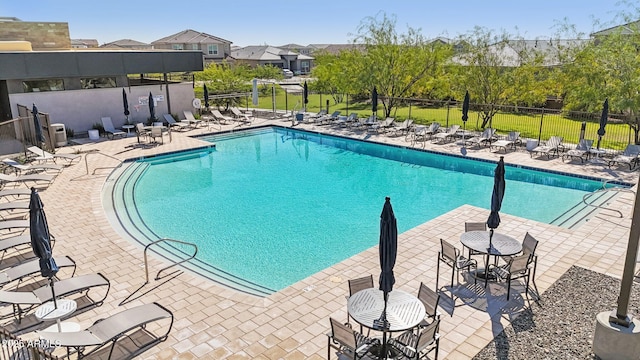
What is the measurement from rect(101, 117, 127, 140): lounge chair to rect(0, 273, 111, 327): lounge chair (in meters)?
14.8

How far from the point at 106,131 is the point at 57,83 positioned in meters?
3.26

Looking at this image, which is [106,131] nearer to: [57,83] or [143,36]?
[57,83]

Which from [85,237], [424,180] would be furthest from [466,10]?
[85,237]

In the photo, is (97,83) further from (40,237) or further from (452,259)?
(452,259)

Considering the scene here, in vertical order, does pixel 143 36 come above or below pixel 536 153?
above

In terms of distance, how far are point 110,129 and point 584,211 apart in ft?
63.9

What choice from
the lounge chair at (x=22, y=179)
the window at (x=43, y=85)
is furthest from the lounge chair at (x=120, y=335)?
the window at (x=43, y=85)

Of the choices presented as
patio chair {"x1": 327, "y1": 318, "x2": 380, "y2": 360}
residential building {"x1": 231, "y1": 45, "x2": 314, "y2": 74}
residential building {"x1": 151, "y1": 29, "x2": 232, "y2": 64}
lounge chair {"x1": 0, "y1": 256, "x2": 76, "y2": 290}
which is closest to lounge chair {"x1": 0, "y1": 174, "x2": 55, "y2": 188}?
lounge chair {"x1": 0, "y1": 256, "x2": 76, "y2": 290}

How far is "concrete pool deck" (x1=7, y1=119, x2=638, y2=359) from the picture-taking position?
5848mm

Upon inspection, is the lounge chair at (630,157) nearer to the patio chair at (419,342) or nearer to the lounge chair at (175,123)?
the patio chair at (419,342)

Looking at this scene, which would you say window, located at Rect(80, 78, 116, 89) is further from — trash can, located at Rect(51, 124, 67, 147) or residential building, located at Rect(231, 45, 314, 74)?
residential building, located at Rect(231, 45, 314, 74)

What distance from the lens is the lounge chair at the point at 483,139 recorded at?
18.2m

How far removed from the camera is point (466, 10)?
3055 centimetres

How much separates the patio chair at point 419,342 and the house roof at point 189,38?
66.4 m
